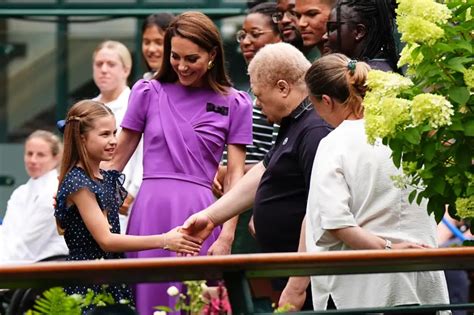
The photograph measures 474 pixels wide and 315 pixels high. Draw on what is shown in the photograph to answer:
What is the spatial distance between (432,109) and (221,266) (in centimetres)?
122

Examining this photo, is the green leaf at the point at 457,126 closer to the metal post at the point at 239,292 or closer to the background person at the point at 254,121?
the metal post at the point at 239,292

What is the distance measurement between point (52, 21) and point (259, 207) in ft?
16.8

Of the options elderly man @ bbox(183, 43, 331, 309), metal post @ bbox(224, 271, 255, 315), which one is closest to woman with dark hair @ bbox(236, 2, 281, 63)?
elderly man @ bbox(183, 43, 331, 309)

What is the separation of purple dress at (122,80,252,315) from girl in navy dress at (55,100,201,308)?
165mm

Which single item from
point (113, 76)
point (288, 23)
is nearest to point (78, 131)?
point (288, 23)

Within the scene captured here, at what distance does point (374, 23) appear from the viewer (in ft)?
22.6

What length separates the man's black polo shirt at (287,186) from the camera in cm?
649

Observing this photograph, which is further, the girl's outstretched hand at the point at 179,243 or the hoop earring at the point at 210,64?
the hoop earring at the point at 210,64

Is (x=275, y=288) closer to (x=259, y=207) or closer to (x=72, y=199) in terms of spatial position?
(x=259, y=207)

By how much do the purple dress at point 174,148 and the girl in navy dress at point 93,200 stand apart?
0.17m

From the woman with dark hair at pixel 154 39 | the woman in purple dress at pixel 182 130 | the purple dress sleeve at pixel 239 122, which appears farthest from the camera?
the woman with dark hair at pixel 154 39

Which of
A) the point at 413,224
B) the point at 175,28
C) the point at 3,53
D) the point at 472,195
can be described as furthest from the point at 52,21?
the point at 472,195

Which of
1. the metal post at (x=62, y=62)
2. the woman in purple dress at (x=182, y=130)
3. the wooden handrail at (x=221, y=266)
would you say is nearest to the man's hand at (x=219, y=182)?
the woman in purple dress at (x=182, y=130)

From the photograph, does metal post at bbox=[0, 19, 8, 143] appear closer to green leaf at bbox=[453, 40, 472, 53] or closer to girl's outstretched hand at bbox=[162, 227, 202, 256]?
girl's outstretched hand at bbox=[162, 227, 202, 256]
